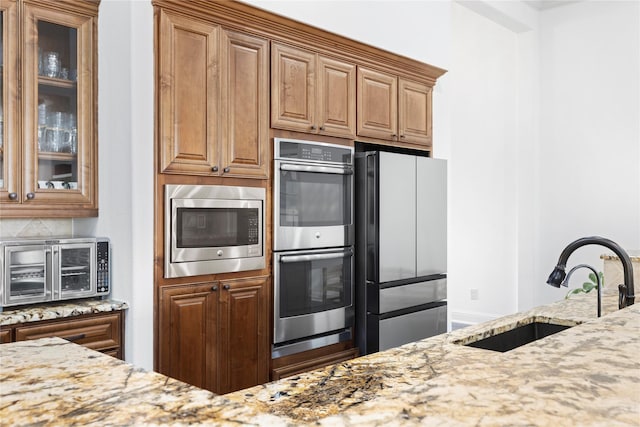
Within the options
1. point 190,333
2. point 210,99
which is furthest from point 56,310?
point 210,99

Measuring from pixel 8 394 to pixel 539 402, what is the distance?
0.84m

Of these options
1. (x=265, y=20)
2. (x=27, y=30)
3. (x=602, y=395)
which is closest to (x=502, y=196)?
(x=265, y=20)

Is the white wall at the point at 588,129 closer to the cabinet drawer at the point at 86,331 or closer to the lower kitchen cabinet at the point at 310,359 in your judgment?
the lower kitchen cabinet at the point at 310,359

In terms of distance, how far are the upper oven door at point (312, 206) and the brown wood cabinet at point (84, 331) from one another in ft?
3.16

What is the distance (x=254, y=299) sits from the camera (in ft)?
10.1

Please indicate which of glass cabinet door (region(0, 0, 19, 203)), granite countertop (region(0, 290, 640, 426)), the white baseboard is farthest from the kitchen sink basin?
the white baseboard

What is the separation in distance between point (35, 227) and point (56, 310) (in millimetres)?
651

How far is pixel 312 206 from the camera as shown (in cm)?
336

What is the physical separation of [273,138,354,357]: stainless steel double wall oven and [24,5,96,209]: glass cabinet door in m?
1.02

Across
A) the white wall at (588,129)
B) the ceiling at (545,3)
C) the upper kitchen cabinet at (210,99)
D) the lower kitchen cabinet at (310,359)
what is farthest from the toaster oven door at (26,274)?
the ceiling at (545,3)

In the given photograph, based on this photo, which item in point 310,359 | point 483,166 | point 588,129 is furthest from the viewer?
point 483,166

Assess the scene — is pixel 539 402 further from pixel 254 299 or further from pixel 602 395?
pixel 254 299

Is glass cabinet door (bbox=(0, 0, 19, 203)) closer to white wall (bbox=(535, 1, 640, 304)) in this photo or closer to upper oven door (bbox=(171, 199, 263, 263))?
upper oven door (bbox=(171, 199, 263, 263))

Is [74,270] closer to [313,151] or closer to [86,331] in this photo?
[86,331]
